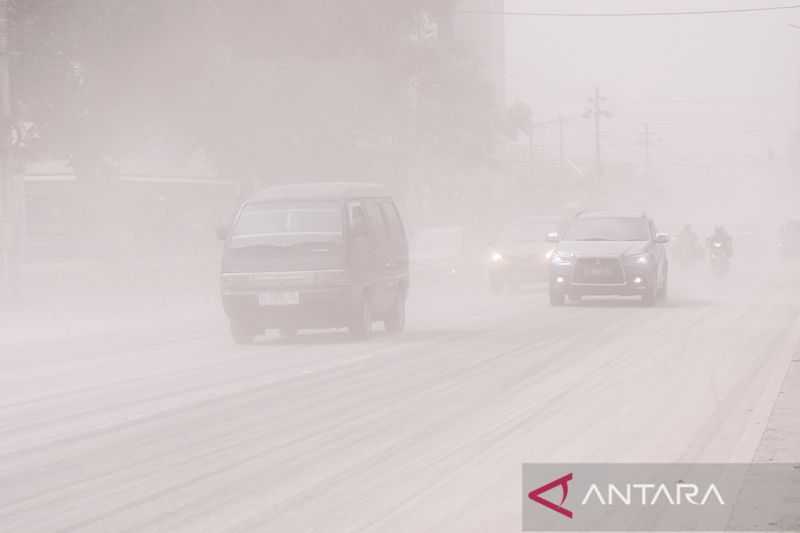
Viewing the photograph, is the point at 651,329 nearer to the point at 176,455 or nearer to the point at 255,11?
the point at 176,455

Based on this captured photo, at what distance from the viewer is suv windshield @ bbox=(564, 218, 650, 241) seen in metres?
30.4

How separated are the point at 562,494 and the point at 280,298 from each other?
12.3m

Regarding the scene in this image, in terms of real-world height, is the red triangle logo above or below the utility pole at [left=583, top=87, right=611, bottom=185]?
below

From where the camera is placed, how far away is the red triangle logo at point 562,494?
27.0ft

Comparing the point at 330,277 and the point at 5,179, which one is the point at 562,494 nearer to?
the point at 330,277

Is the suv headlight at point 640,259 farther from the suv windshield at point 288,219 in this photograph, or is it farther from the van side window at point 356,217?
the suv windshield at point 288,219

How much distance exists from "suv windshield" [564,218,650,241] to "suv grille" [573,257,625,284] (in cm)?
143

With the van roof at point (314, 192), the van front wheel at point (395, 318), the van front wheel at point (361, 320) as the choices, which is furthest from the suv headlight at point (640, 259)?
the van front wheel at point (361, 320)

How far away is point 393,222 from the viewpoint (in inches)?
932

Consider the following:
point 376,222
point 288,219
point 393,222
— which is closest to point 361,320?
point 288,219

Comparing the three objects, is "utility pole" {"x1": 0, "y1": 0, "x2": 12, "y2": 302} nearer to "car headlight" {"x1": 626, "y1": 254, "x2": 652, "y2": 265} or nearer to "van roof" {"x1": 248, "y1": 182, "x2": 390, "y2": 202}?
"van roof" {"x1": 248, "y1": 182, "x2": 390, "y2": 202}

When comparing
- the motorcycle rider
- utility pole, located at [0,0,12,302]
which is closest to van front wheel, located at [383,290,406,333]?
utility pole, located at [0,0,12,302]

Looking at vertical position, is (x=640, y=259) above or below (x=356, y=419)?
above

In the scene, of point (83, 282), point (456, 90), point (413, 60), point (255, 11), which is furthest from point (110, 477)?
point (456, 90)
